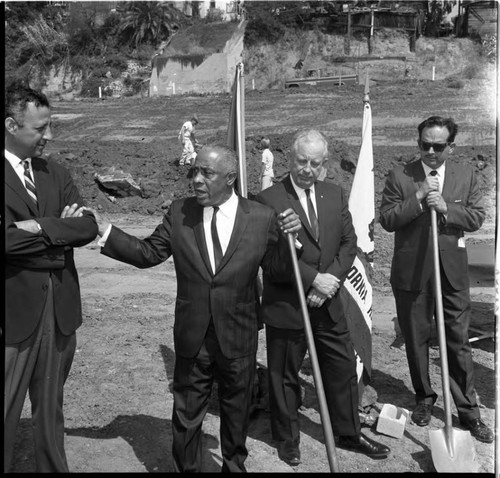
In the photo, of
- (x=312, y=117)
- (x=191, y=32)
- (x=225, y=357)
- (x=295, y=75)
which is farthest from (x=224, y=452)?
(x=191, y=32)

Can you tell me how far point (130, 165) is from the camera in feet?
59.9

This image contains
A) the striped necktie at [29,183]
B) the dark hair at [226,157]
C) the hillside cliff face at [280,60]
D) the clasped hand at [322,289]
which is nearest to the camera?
the striped necktie at [29,183]

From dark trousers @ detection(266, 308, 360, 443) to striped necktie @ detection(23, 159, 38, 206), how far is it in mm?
1596

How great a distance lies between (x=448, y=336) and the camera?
479 cm

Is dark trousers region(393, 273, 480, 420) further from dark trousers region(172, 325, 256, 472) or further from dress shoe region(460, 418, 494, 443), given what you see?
dark trousers region(172, 325, 256, 472)

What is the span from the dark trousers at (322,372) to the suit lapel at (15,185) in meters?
1.61

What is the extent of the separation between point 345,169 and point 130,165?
5441 millimetres

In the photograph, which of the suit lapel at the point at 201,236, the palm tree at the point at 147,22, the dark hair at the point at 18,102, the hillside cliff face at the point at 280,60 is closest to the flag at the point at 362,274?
the suit lapel at the point at 201,236

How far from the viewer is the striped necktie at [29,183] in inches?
141

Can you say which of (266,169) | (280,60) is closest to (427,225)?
(266,169)

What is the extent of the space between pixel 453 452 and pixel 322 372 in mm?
876

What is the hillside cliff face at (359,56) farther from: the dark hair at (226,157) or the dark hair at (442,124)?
the dark hair at (226,157)

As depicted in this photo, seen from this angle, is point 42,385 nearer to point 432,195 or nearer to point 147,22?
point 432,195

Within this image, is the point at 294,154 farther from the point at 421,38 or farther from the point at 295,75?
the point at 421,38
